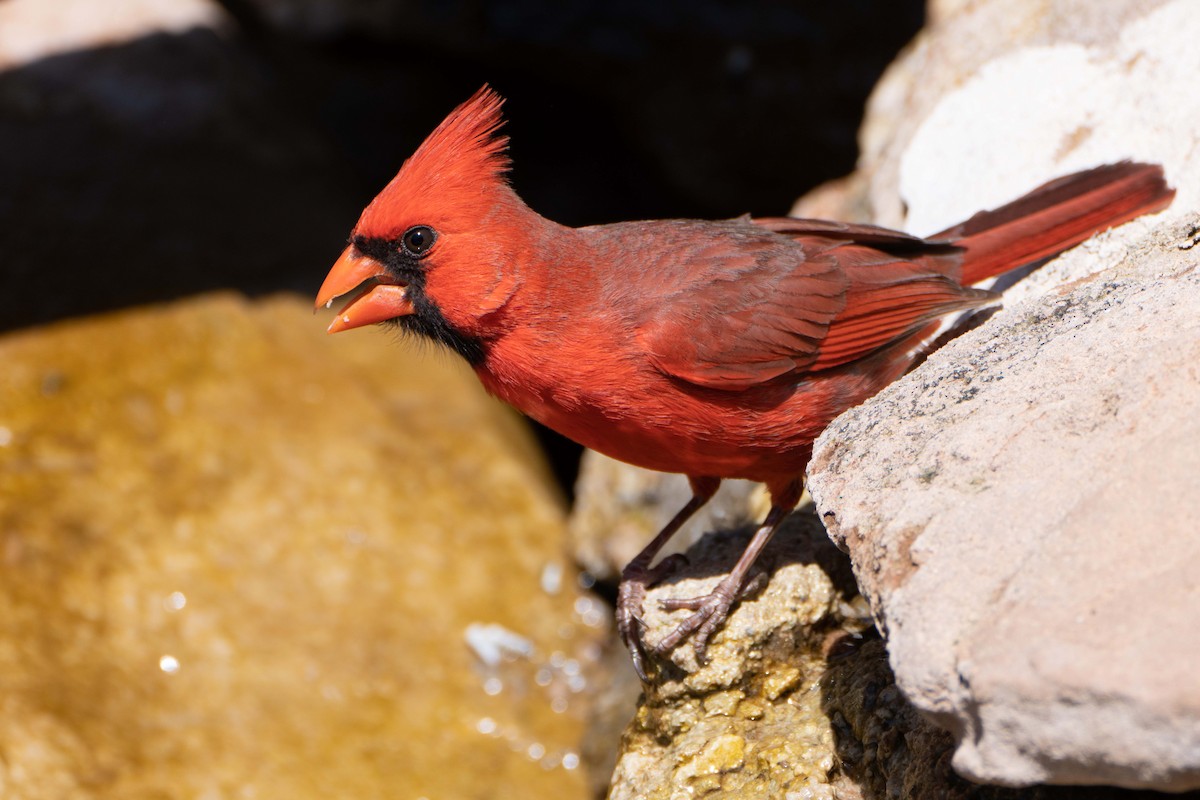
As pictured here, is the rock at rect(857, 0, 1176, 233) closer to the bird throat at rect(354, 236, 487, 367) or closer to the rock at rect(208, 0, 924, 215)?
the rock at rect(208, 0, 924, 215)

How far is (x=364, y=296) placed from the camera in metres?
3.26

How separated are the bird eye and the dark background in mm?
2450

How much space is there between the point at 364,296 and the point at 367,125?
4499mm

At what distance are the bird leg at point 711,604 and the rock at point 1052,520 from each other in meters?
0.59

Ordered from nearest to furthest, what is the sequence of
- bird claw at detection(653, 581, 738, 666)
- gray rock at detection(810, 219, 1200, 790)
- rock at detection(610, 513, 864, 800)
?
gray rock at detection(810, 219, 1200, 790)
rock at detection(610, 513, 864, 800)
bird claw at detection(653, 581, 738, 666)

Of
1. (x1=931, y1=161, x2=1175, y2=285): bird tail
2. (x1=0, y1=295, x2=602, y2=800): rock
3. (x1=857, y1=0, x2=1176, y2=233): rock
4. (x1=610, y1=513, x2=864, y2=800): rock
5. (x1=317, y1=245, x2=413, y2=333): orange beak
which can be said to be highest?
(x1=857, y1=0, x2=1176, y2=233): rock

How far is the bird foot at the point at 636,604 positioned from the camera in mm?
Result: 3309

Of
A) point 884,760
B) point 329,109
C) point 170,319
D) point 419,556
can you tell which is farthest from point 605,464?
point 329,109

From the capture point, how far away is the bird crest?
314 centimetres

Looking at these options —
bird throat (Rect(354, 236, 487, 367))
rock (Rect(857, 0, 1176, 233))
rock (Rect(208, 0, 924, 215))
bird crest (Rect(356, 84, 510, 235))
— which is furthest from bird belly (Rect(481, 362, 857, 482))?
rock (Rect(208, 0, 924, 215))

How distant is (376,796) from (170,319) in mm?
2204

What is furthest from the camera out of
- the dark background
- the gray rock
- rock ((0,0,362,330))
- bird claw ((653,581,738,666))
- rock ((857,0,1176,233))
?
the dark background

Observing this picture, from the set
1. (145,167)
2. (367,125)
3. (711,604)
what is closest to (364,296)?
(711,604)

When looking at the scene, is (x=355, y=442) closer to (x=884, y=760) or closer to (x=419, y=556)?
(x=419, y=556)
